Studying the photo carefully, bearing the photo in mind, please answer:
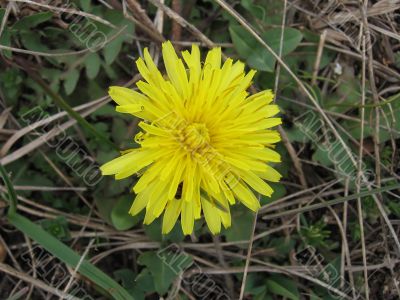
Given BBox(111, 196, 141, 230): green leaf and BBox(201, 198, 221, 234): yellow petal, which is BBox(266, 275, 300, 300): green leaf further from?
BBox(111, 196, 141, 230): green leaf

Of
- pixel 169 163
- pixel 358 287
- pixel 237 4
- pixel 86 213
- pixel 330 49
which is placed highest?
pixel 237 4

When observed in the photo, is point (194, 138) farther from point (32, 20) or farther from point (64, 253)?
point (32, 20)

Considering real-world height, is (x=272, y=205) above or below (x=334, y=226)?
above

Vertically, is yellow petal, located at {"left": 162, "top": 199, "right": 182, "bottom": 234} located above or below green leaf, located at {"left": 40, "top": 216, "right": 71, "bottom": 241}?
above

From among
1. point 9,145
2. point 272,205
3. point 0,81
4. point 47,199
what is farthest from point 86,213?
point 272,205

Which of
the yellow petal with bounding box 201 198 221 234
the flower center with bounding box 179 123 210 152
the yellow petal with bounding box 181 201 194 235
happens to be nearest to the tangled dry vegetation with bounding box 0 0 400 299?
the yellow petal with bounding box 201 198 221 234

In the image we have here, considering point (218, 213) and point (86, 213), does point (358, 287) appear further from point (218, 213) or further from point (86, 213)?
point (86, 213)

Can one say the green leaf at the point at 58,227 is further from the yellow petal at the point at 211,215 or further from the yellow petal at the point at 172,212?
the yellow petal at the point at 211,215
